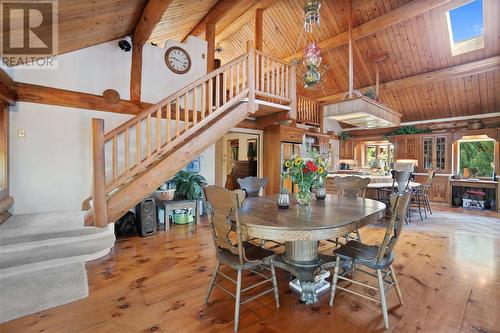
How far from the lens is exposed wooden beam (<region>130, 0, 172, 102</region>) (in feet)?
11.1

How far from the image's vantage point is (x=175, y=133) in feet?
12.1

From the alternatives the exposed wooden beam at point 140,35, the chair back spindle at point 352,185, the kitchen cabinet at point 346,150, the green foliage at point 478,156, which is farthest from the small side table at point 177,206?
the green foliage at point 478,156

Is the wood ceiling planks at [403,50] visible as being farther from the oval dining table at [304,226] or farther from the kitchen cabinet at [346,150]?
the oval dining table at [304,226]

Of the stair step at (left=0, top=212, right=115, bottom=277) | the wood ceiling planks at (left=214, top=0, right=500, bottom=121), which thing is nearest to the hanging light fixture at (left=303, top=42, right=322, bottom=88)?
the wood ceiling planks at (left=214, top=0, right=500, bottom=121)

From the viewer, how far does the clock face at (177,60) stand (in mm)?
5000

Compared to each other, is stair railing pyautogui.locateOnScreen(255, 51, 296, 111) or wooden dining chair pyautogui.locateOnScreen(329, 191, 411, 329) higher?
stair railing pyautogui.locateOnScreen(255, 51, 296, 111)

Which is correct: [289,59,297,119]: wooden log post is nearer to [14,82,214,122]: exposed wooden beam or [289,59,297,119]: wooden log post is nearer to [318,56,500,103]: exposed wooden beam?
[14,82,214,122]: exposed wooden beam

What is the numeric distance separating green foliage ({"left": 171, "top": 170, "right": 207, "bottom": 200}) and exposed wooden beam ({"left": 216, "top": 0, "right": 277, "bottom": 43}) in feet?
14.2

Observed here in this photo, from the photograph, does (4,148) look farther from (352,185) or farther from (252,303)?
(352,185)

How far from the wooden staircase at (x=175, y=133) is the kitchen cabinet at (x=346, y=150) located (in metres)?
5.26

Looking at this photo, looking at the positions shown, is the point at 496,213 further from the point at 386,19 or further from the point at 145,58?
the point at 145,58

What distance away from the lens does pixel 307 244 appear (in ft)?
7.73

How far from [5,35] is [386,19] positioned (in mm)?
6640

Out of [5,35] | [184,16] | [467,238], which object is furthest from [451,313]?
[184,16]
